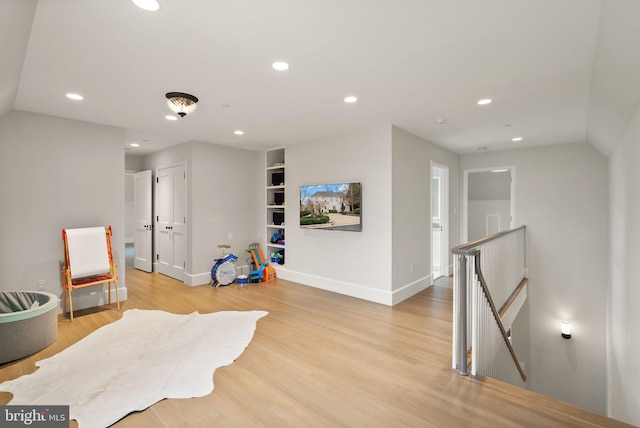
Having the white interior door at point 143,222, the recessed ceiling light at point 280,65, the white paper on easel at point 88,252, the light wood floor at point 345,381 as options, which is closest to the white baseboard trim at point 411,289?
the light wood floor at point 345,381

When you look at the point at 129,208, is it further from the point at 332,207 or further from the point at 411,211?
the point at 411,211

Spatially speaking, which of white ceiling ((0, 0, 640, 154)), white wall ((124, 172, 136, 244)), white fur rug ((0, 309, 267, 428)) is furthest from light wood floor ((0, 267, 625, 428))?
white wall ((124, 172, 136, 244))

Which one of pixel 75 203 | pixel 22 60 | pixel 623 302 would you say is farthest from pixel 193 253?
pixel 623 302

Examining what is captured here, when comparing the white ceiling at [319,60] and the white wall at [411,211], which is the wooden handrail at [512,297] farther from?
the white ceiling at [319,60]

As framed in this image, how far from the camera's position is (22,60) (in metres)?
2.35

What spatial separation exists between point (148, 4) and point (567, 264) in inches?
266

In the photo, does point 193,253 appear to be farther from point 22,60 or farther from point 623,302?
point 623,302

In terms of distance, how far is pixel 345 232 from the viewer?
475 centimetres

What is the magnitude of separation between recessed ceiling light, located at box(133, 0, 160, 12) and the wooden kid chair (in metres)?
3.23

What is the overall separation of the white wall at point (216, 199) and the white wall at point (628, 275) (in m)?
5.31

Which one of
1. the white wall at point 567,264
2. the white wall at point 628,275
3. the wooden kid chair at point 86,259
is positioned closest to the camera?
the white wall at point 628,275

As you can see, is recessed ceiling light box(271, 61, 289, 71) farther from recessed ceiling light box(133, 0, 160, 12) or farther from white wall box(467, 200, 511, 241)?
white wall box(467, 200, 511, 241)

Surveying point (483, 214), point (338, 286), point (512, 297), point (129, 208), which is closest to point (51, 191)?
point (338, 286)

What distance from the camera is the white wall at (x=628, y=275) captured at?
8.15 feet
